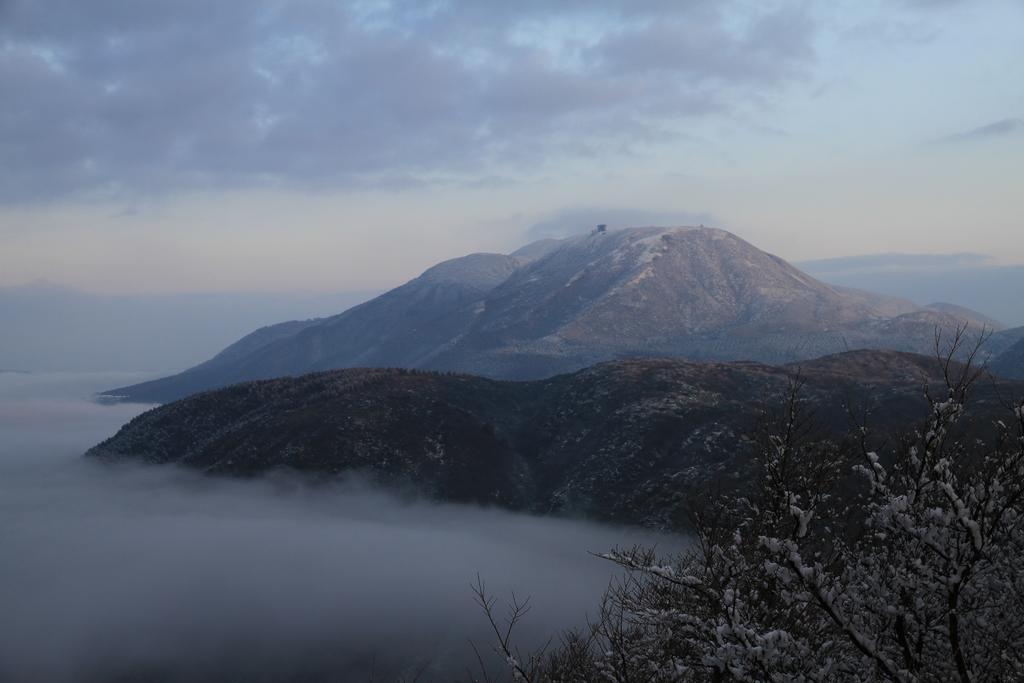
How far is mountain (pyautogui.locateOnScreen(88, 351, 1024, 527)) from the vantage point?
10112 centimetres

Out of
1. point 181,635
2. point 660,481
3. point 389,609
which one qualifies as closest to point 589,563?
point 660,481

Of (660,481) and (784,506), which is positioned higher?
(784,506)

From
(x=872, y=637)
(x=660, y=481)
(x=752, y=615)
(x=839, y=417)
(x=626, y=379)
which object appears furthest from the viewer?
(x=626, y=379)

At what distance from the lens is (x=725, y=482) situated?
8350 centimetres

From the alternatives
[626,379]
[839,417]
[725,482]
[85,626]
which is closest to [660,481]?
[725,482]

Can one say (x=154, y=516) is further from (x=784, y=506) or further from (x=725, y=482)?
(x=784, y=506)

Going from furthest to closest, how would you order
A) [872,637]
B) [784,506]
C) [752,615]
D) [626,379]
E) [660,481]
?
[626,379]
[660,481]
[784,506]
[752,615]
[872,637]

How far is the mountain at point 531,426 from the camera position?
332 feet

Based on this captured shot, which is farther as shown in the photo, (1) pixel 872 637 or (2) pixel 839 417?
(2) pixel 839 417

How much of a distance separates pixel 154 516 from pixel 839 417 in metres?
126

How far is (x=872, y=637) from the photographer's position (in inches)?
449

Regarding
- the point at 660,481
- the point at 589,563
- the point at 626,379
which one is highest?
the point at 626,379

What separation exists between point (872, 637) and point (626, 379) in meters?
128

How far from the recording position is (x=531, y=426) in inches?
5217
